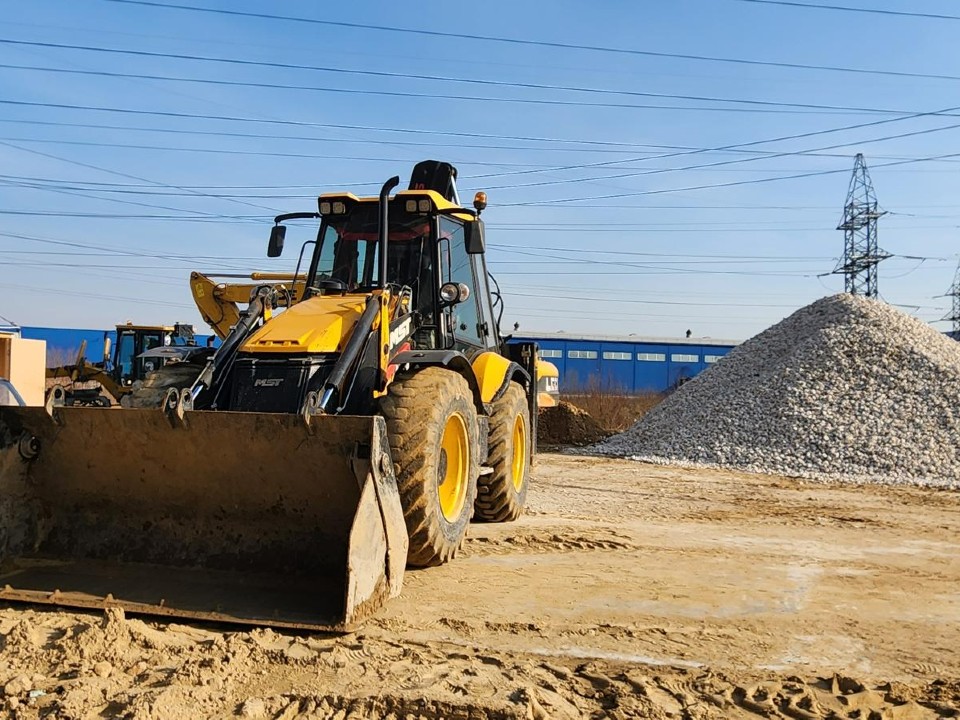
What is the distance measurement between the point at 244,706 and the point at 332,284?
3.71 m

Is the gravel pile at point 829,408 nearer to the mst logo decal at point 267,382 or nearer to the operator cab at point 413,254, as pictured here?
the operator cab at point 413,254

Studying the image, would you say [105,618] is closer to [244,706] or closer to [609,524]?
[244,706]

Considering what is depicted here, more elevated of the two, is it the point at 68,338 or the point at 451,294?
the point at 68,338

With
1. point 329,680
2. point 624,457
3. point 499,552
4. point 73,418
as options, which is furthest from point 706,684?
point 624,457

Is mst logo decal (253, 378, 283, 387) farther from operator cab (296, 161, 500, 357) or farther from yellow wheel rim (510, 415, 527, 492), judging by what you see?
yellow wheel rim (510, 415, 527, 492)

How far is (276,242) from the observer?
278 inches

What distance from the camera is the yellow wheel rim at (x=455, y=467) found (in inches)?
224

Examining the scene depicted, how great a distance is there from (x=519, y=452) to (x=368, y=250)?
2.69m

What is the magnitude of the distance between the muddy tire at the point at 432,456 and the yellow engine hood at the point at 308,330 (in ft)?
1.76

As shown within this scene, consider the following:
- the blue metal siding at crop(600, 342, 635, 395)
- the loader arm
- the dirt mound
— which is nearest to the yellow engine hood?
the loader arm

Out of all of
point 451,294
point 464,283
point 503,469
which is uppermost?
point 464,283

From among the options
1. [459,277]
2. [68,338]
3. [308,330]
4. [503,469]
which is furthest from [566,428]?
[68,338]

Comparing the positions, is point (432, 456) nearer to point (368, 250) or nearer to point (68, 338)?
point (368, 250)

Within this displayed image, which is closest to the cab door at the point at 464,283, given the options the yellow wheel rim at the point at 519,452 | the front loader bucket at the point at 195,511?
the yellow wheel rim at the point at 519,452
